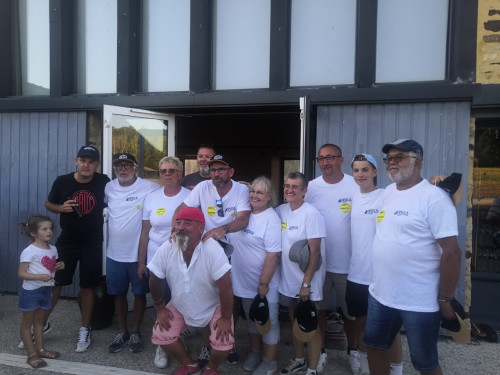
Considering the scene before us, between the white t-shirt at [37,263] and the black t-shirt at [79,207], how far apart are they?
35 centimetres

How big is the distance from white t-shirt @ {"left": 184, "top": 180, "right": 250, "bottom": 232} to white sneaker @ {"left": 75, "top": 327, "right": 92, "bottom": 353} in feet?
5.54

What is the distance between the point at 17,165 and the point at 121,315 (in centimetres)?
313

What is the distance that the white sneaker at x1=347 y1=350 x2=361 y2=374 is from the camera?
12.1ft

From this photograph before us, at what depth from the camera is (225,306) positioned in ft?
10.8

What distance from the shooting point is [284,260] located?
11.6ft

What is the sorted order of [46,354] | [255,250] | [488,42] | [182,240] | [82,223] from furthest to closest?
1. [488,42]
2. [82,223]
3. [46,354]
4. [255,250]
5. [182,240]

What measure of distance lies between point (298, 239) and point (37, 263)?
2427 mm

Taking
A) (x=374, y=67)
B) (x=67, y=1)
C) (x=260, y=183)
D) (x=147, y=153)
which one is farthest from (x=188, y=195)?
(x=67, y=1)

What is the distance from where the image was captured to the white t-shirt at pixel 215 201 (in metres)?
3.80

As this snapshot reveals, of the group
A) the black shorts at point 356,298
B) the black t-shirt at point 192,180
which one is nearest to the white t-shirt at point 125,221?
the black t-shirt at point 192,180

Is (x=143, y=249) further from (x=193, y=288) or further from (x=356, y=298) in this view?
(x=356, y=298)

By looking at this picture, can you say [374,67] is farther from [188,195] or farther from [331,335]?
[331,335]

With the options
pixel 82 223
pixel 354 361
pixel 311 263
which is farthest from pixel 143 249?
pixel 354 361

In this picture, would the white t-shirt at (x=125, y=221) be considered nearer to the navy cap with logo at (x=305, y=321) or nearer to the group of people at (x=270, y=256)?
the group of people at (x=270, y=256)
